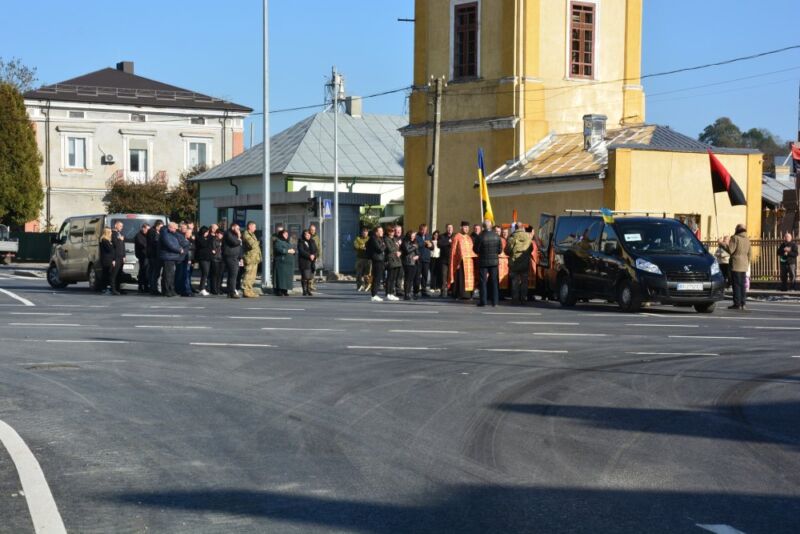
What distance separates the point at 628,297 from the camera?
24.0 m

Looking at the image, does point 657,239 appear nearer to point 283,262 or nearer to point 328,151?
point 283,262

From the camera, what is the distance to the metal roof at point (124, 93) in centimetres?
7406

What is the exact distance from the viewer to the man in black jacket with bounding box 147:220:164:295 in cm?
2897

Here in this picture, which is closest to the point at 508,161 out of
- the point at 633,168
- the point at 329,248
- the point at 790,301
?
the point at 633,168

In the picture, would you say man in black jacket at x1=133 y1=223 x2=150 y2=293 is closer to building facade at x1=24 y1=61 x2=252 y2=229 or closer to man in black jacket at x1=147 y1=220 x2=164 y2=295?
man in black jacket at x1=147 y1=220 x2=164 y2=295

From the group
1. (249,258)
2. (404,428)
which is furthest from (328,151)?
(404,428)

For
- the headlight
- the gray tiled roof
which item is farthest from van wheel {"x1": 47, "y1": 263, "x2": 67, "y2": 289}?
the gray tiled roof

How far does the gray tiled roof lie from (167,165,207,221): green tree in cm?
465

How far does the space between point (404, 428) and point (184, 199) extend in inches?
2534

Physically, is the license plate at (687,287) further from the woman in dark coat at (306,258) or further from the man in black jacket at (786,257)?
the man in black jacket at (786,257)

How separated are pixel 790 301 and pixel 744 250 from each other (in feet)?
19.9

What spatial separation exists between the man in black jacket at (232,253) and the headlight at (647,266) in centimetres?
954

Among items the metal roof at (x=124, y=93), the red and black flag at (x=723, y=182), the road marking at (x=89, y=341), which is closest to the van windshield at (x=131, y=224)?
the red and black flag at (x=723, y=182)

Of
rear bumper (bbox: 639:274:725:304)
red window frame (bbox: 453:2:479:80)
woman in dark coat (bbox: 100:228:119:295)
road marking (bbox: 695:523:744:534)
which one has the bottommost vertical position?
road marking (bbox: 695:523:744:534)
